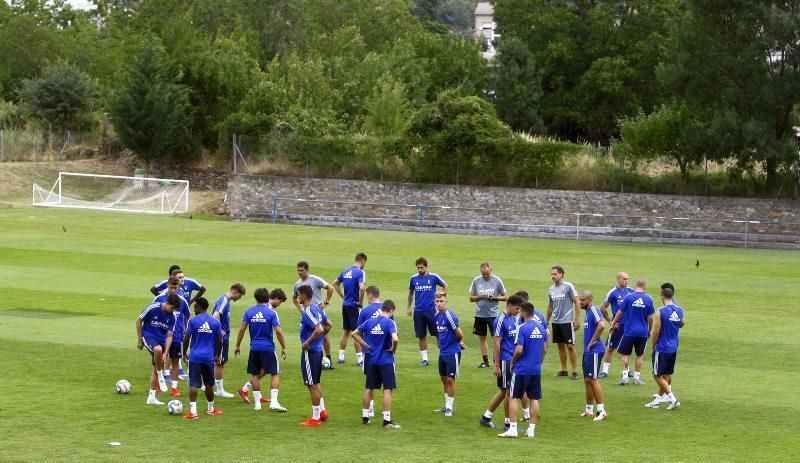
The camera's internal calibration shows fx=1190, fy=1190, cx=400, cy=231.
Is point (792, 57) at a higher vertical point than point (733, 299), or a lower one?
higher

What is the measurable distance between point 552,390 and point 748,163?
109 feet

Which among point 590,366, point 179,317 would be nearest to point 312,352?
point 179,317

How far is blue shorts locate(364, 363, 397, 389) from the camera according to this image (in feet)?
54.7

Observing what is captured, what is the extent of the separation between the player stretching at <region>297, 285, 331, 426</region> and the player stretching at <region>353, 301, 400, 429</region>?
0.67 m

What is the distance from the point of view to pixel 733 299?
30891 mm

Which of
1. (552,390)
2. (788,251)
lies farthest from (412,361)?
(788,251)

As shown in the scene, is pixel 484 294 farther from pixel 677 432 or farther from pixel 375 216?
pixel 375 216

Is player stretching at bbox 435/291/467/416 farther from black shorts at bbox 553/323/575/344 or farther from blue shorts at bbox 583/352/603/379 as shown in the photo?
black shorts at bbox 553/323/575/344

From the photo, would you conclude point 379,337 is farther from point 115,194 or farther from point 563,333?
point 115,194

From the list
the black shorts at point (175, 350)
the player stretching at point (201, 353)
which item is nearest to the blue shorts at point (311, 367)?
the player stretching at point (201, 353)

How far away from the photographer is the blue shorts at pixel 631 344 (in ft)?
65.6

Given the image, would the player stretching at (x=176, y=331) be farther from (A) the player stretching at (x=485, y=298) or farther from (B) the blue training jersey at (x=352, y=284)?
(A) the player stretching at (x=485, y=298)

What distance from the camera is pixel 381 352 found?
16.7 meters

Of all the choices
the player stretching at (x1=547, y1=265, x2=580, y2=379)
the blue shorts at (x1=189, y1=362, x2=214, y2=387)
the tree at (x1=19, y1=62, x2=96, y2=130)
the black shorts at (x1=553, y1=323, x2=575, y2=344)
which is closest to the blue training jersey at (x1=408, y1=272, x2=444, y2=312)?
the player stretching at (x1=547, y1=265, x2=580, y2=379)
